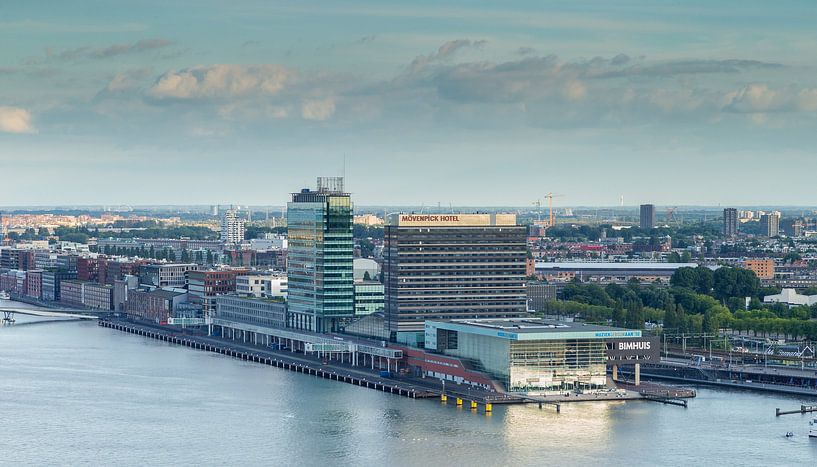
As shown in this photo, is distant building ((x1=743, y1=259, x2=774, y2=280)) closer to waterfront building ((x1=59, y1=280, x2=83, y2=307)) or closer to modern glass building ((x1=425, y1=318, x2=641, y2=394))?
waterfront building ((x1=59, y1=280, x2=83, y2=307))

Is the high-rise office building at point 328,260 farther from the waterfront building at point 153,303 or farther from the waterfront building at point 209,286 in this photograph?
the waterfront building at point 153,303

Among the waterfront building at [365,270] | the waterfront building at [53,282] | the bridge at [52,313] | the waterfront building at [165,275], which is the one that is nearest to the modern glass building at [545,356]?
the waterfront building at [365,270]

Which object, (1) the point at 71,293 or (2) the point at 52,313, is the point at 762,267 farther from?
(2) the point at 52,313

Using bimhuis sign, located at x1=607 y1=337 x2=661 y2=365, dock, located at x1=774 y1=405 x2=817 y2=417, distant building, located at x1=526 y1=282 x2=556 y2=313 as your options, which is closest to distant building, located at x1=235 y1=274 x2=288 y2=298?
distant building, located at x1=526 y1=282 x2=556 y2=313

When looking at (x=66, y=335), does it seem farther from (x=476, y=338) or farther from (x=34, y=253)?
(x=34, y=253)

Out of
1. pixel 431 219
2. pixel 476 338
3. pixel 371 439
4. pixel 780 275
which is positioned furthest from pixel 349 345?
pixel 780 275

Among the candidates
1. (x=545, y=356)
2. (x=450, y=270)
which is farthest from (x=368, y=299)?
(x=545, y=356)

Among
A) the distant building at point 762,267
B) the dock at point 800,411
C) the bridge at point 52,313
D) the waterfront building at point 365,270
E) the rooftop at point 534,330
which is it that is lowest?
the dock at point 800,411
